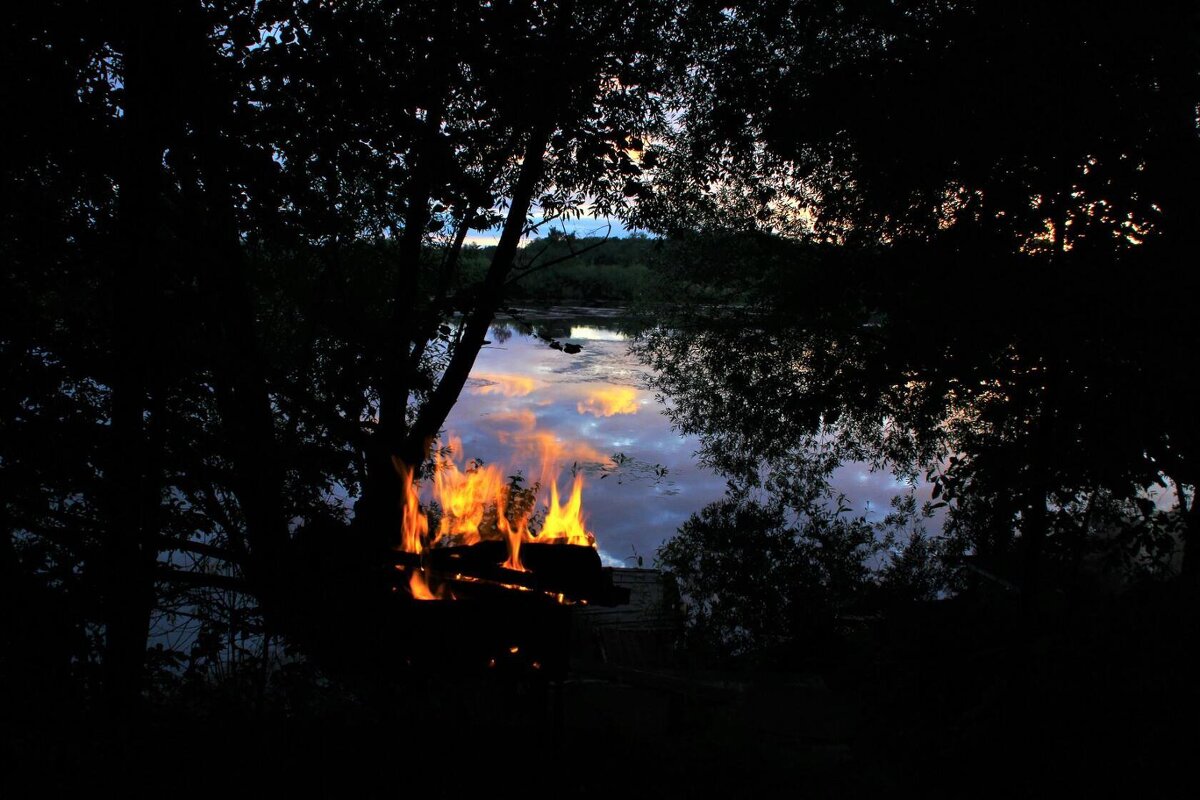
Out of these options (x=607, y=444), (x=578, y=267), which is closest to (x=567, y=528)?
(x=607, y=444)

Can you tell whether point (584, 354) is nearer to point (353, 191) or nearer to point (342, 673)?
point (353, 191)

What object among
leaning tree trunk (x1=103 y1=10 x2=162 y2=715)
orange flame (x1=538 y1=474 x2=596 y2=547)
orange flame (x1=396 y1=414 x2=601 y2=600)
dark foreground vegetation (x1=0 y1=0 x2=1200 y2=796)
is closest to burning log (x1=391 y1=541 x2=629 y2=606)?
orange flame (x1=396 y1=414 x2=601 y2=600)

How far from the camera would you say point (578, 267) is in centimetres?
3800

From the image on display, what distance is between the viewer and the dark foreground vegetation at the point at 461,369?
12.0ft

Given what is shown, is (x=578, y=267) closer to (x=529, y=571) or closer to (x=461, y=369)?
(x=461, y=369)

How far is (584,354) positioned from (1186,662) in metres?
33.0

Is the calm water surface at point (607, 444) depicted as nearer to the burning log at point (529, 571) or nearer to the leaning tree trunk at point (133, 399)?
the burning log at point (529, 571)

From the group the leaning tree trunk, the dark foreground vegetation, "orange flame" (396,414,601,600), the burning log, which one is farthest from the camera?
"orange flame" (396,414,601,600)

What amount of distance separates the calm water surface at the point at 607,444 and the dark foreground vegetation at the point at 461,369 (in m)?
9.29

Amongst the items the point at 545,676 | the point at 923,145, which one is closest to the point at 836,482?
the point at 923,145

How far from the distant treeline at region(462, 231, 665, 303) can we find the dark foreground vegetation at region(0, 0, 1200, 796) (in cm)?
36

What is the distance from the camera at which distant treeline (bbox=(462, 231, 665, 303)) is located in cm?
750

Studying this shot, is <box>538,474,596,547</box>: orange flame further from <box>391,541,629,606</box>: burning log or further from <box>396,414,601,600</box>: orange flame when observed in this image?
<box>391,541,629,606</box>: burning log

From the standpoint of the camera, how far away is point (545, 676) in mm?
4895
